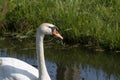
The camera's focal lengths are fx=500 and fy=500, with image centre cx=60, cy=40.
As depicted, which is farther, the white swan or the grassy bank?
the grassy bank

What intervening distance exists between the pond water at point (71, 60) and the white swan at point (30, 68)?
1.28 metres

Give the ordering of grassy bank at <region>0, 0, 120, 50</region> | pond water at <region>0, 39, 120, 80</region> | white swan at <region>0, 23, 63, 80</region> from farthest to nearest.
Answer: grassy bank at <region>0, 0, 120, 50</region>, pond water at <region>0, 39, 120, 80</region>, white swan at <region>0, 23, 63, 80</region>

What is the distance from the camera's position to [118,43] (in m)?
10.2

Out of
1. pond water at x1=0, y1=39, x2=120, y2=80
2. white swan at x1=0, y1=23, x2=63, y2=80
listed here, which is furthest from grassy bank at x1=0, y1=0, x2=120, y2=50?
white swan at x1=0, y1=23, x2=63, y2=80

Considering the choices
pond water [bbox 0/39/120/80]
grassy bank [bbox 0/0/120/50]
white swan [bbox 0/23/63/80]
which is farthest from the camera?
grassy bank [bbox 0/0/120/50]

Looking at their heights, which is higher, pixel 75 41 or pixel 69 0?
pixel 69 0

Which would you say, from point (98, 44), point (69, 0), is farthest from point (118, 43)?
point (69, 0)

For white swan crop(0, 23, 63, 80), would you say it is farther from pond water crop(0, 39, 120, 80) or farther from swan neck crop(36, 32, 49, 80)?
pond water crop(0, 39, 120, 80)

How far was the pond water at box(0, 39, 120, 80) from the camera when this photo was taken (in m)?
9.25

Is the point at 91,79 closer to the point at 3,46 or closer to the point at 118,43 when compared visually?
the point at 118,43

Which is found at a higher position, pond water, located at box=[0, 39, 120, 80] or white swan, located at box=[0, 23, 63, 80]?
white swan, located at box=[0, 23, 63, 80]

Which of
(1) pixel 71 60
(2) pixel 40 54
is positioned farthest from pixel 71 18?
(2) pixel 40 54

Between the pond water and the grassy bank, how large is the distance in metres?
0.36

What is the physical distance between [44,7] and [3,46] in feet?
5.21
